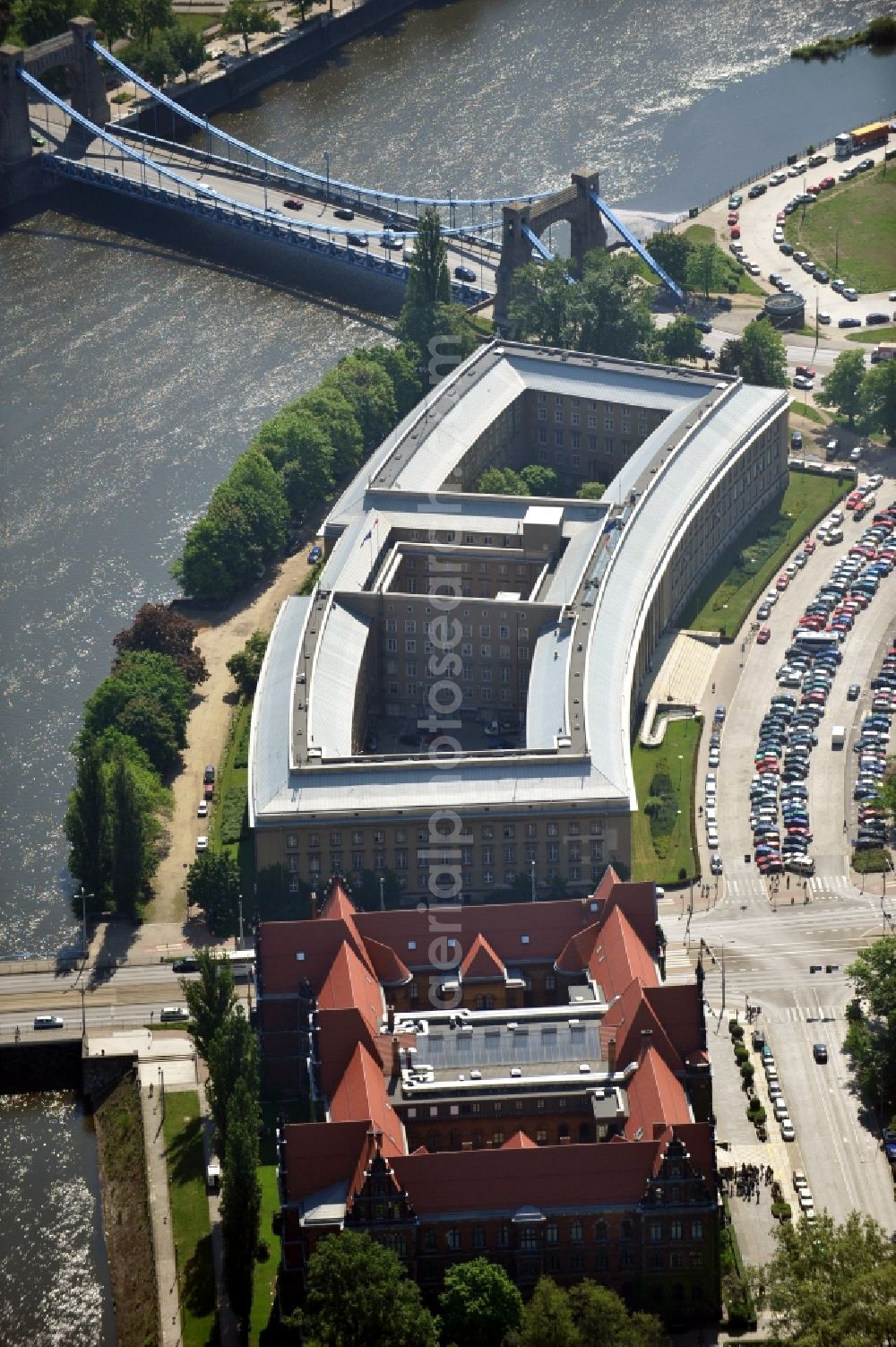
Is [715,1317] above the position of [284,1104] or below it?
below

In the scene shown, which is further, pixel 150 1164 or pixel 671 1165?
pixel 150 1164

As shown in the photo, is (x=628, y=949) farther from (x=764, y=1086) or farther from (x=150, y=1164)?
(x=150, y=1164)

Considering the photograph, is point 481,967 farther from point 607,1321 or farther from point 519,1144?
point 607,1321

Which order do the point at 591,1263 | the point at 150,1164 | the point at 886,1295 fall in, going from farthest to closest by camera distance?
the point at 150,1164 → the point at 591,1263 → the point at 886,1295

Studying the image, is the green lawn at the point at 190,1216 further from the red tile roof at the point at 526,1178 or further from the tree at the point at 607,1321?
the tree at the point at 607,1321

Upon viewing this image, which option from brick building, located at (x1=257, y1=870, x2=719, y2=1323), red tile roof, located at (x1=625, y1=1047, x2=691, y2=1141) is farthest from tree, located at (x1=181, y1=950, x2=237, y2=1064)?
red tile roof, located at (x1=625, y1=1047, x2=691, y2=1141)

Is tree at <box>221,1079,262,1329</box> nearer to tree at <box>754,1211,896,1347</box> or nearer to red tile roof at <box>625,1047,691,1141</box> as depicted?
red tile roof at <box>625,1047,691,1141</box>

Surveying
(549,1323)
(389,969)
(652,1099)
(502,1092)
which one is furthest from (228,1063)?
(549,1323)

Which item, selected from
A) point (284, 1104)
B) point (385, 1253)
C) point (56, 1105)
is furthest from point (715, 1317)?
point (56, 1105)
